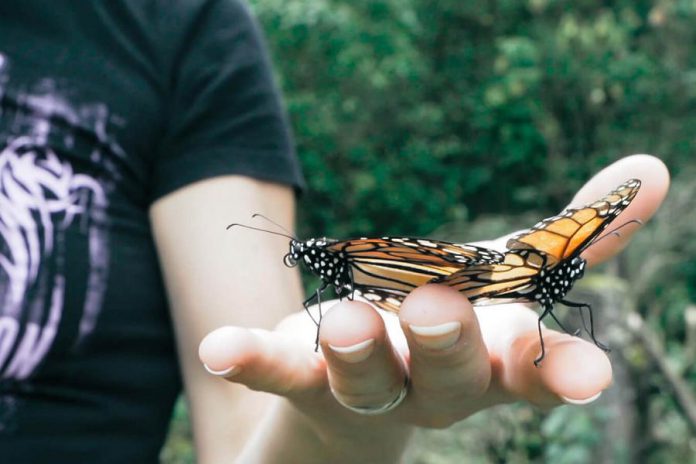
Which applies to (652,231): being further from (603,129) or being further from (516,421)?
(603,129)

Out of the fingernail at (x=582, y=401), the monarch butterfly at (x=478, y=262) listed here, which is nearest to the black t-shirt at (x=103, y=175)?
the monarch butterfly at (x=478, y=262)

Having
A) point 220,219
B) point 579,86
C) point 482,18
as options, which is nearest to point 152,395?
point 220,219

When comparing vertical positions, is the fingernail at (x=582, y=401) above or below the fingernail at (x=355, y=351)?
below

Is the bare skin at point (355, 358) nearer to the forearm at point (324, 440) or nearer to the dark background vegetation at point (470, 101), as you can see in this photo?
the forearm at point (324, 440)

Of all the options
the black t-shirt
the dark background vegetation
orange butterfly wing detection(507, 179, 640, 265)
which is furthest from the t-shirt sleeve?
the dark background vegetation

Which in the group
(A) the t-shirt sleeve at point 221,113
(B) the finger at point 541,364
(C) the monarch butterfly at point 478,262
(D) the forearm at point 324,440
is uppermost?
(A) the t-shirt sleeve at point 221,113

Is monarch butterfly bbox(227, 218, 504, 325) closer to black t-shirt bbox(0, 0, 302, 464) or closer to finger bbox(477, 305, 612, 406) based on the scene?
finger bbox(477, 305, 612, 406)

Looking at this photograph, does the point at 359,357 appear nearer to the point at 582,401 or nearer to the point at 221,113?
the point at 582,401
